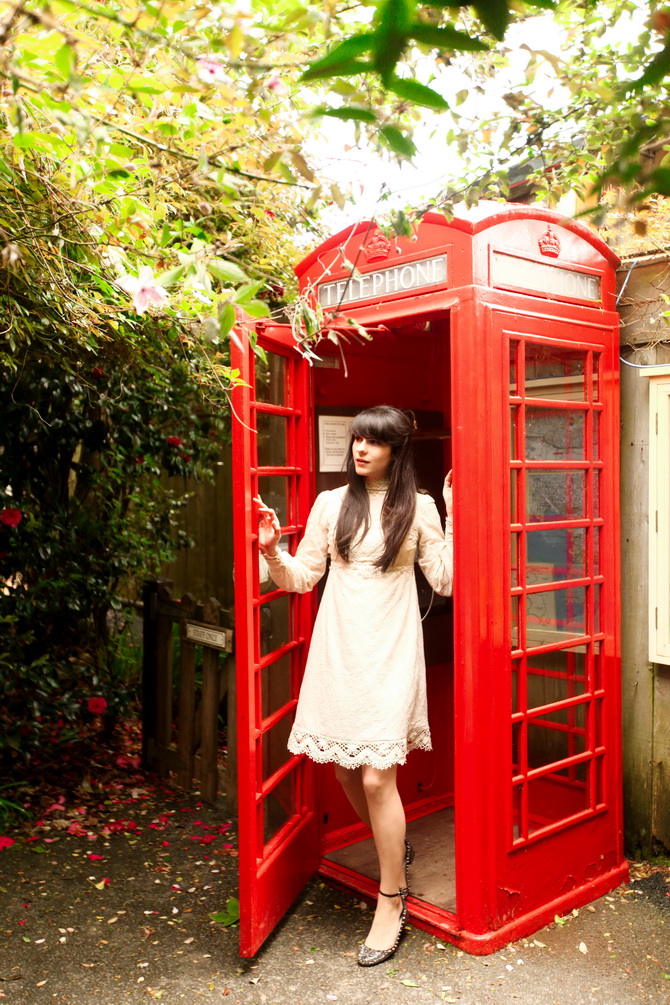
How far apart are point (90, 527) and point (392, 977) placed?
279cm

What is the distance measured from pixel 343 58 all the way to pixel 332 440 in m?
3.01

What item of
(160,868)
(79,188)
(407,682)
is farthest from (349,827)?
(79,188)

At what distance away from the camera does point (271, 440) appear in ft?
11.2

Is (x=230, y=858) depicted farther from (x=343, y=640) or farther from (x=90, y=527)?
(x=90, y=527)

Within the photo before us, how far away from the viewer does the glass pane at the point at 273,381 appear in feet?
11.2

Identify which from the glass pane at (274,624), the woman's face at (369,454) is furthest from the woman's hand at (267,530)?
the woman's face at (369,454)

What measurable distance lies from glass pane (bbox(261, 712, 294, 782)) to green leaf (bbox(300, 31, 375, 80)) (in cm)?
271

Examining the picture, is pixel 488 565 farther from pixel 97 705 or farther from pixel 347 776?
pixel 97 705

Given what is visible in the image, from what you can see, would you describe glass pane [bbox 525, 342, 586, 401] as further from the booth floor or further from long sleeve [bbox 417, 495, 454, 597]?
the booth floor

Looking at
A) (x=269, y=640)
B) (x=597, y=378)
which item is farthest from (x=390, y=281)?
(x=269, y=640)

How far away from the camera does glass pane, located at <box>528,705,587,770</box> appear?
3.46 metres

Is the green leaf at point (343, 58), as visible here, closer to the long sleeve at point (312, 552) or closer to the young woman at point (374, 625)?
the young woman at point (374, 625)

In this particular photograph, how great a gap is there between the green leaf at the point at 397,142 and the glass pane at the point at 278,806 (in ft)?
8.89

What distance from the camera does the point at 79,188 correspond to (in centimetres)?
249
